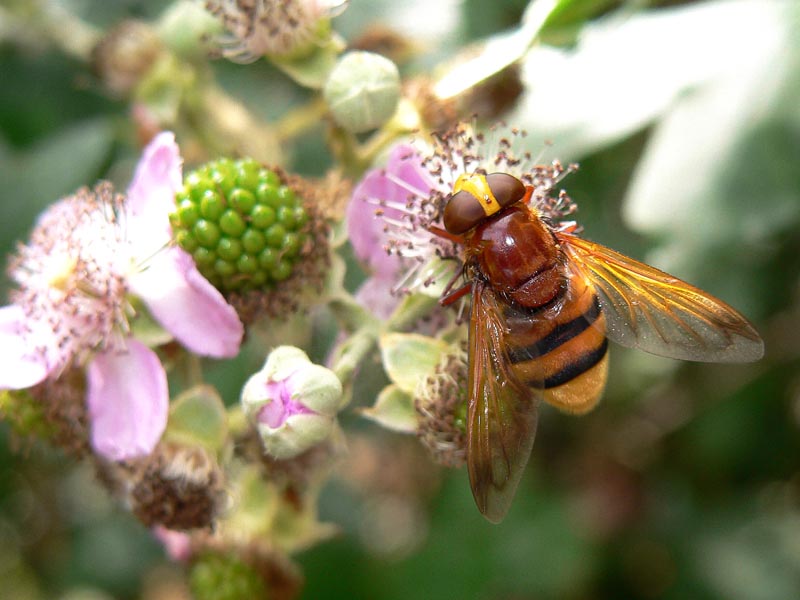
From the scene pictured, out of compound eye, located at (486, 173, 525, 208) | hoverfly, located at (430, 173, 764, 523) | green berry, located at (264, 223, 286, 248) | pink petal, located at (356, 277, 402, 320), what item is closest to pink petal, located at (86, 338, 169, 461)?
green berry, located at (264, 223, 286, 248)

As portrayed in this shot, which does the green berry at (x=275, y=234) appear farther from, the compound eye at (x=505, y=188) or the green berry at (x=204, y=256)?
the compound eye at (x=505, y=188)

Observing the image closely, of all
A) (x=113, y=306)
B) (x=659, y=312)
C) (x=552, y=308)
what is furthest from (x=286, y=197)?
(x=659, y=312)

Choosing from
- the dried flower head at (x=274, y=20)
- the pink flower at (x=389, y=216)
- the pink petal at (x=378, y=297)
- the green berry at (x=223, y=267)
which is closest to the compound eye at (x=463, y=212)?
the pink flower at (x=389, y=216)

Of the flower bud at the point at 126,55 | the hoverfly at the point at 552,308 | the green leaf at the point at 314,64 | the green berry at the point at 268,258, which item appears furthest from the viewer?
the flower bud at the point at 126,55

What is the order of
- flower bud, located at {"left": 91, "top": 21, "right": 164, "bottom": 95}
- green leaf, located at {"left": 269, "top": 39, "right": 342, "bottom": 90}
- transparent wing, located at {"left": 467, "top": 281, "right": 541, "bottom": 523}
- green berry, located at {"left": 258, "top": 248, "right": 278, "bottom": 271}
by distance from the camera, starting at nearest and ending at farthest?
transparent wing, located at {"left": 467, "top": 281, "right": 541, "bottom": 523} < green berry, located at {"left": 258, "top": 248, "right": 278, "bottom": 271} < green leaf, located at {"left": 269, "top": 39, "right": 342, "bottom": 90} < flower bud, located at {"left": 91, "top": 21, "right": 164, "bottom": 95}

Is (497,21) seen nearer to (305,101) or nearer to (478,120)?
(478,120)

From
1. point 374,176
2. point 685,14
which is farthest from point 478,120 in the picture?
point 685,14

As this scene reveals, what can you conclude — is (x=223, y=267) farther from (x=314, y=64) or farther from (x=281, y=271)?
(x=314, y=64)

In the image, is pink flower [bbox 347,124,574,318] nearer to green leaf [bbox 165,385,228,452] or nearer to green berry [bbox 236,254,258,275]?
green berry [bbox 236,254,258,275]
